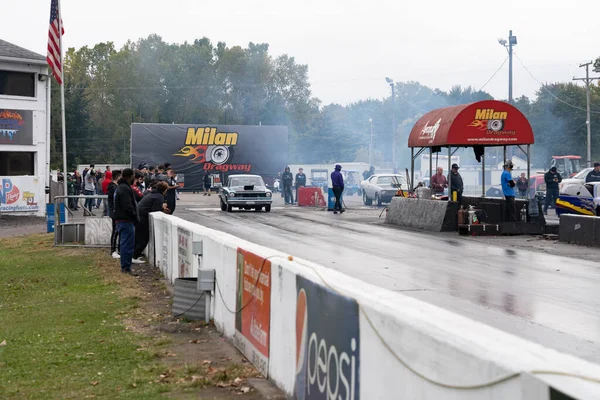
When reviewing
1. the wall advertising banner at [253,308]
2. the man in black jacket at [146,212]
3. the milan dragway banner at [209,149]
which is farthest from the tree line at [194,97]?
the wall advertising banner at [253,308]

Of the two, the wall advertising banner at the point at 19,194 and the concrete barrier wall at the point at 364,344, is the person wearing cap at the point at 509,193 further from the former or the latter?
the wall advertising banner at the point at 19,194

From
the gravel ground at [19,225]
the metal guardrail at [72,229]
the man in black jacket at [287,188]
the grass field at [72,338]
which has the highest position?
the man in black jacket at [287,188]

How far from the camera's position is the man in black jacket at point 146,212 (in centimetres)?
1800

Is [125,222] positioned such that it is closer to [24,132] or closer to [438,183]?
[438,183]

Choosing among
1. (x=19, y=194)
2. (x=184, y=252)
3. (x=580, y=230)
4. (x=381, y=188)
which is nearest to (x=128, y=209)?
(x=184, y=252)

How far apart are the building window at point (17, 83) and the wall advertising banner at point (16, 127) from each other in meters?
0.93

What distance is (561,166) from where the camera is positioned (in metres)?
53.8

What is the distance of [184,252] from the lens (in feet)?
42.8

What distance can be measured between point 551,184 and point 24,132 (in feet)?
69.9

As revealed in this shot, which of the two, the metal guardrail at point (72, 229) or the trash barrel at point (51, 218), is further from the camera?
the trash barrel at point (51, 218)

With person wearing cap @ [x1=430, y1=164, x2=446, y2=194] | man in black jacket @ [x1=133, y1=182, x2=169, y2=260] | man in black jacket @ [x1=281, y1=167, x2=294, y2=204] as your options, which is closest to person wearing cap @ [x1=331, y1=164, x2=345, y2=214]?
person wearing cap @ [x1=430, y1=164, x2=446, y2=194]

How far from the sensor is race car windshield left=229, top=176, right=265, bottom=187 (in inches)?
1411

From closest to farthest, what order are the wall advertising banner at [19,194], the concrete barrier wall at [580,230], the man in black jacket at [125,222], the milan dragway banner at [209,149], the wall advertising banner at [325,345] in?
the wall advertising banner at [325,345] < the man in black jacket at [125,222] < the concrete barrier wall at [580,230] < the wall advertising banner at [19,194] < the milan dragway banner at [209,149]

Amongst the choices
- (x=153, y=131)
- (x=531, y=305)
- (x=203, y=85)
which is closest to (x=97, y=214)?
(x=531, y=305)
